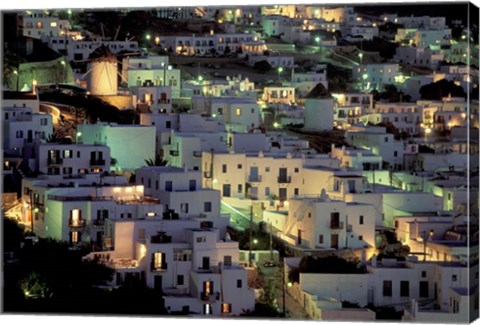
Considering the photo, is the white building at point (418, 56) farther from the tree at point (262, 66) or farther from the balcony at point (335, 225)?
the balcony at point (335, 225)

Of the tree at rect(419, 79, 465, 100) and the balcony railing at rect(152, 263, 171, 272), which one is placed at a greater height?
the tree at rect(419, 79, 465, 100)

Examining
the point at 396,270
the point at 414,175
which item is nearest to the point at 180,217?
the point at 396,270

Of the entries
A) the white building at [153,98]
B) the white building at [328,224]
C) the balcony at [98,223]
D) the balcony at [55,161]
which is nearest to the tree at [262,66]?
the white building at [153,98]

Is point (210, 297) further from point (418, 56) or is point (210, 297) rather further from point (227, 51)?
point (418, 56)

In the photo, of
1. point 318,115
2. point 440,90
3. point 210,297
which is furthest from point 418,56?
point 210,297

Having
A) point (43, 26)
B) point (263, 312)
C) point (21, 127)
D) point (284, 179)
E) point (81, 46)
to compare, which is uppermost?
point (43, 26)

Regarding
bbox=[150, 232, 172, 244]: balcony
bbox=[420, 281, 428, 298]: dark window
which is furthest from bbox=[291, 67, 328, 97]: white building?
bbox=[420, 281, 428, 298]: dark window

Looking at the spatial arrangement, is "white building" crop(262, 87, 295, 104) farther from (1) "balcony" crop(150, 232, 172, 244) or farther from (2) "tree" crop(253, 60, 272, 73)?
(1) "balcony" crop(150, 232, 172, 244)

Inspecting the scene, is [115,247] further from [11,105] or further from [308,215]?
[11,105]
